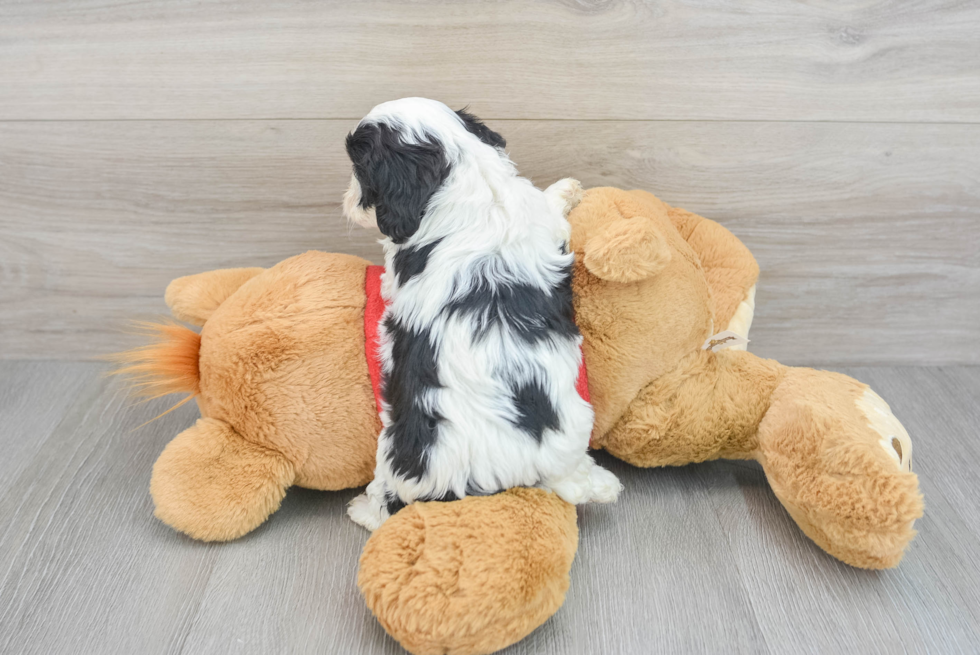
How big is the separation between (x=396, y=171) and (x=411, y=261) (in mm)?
106

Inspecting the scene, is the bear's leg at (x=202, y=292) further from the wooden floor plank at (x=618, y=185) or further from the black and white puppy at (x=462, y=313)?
the black and white puppy at (x=462, y=313)

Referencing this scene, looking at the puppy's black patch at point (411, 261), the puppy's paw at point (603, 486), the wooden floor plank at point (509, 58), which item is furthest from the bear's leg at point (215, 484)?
the wooden floor plank at point (509, 58)

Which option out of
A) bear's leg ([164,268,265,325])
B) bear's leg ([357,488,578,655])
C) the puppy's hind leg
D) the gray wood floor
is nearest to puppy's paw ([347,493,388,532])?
the gray wood floor

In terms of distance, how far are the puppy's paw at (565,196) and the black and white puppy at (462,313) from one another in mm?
112

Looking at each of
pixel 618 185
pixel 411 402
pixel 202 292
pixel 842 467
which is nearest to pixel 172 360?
pixel 202 292

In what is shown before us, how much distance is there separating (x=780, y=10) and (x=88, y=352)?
1.36 metres

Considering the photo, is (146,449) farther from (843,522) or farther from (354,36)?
(843,522)

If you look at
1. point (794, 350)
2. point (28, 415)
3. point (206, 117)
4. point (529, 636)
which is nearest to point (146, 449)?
point (28, 415)

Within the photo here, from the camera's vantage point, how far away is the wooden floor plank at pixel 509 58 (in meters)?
1.02

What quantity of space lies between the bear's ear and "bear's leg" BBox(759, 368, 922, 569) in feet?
0.91

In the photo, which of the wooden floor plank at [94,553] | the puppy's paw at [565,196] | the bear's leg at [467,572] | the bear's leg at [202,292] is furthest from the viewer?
the bear's leg at [202,292]

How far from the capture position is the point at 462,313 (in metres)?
0.79

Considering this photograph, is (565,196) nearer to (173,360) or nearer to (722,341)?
(722,341)

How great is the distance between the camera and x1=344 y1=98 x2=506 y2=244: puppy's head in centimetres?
78
